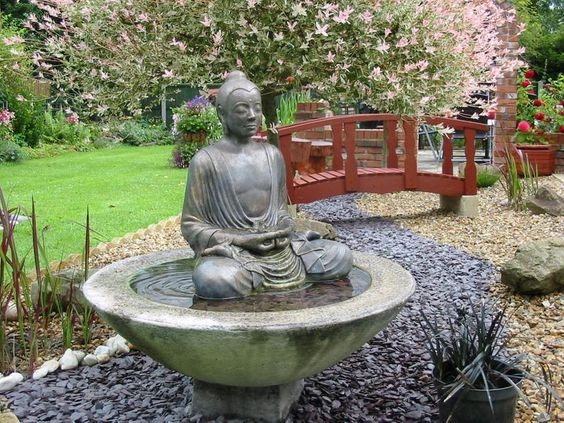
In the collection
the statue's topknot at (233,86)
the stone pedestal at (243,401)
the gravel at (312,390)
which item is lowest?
the gravel at (312,390)

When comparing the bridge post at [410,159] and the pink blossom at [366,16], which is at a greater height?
the pink blossom at [366,16]

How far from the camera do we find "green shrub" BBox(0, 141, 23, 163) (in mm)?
12320

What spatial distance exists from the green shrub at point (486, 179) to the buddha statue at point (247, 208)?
6.00 meters

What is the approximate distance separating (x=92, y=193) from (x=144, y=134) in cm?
830

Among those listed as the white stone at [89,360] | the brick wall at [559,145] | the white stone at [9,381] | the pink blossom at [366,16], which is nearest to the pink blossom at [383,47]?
the pink blossom at [366,16]

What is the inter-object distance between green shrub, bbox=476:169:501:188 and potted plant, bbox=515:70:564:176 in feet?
2.61

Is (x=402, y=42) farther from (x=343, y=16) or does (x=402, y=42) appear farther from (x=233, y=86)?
(x=233, y=86)

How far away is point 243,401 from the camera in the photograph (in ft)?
8.95

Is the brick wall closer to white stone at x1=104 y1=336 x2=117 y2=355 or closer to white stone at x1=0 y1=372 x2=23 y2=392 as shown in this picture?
white stone at x1=104 y1=336 x2=117 y2=355

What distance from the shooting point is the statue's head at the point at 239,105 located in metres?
2.88

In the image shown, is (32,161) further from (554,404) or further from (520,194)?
(554,404)

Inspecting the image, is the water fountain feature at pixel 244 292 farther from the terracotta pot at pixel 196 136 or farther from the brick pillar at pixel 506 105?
the terracotta pot at pixel 196 136

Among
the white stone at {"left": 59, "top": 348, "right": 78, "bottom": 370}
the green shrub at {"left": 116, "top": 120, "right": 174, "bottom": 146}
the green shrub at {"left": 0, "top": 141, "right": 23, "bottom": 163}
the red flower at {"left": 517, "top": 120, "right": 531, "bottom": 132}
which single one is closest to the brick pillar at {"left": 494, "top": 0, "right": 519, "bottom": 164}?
the red flower at {"left": 517, "top": 120, "right": 531, "bottom": 132}

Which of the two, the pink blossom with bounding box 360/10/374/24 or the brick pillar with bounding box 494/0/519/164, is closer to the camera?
the pink blossom with bounding box 360/10/374/24
